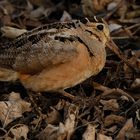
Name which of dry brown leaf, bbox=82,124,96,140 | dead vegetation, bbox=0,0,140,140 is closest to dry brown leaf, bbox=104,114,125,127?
dead vegetation, bbox=0,0,140,140

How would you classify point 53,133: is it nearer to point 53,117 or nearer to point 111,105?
point 53,117

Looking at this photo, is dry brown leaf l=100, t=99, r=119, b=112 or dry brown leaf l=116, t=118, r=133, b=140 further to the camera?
dry brown leaf l=100, t=99, r=119, b=112

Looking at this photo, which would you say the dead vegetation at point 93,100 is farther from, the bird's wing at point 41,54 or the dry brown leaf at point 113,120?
the bird's wing at point 41,54

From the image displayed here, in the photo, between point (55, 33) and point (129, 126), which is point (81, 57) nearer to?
point (55, 33)

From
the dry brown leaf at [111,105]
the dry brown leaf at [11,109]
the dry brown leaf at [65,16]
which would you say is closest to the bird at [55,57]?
the dry brown leaf at [11,109]

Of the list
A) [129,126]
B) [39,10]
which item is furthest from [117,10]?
[129,126]

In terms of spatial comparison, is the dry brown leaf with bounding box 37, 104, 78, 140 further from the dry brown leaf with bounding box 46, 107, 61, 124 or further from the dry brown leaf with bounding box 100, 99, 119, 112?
the dry brown leaf with bounding box 100, 99, 119, 112

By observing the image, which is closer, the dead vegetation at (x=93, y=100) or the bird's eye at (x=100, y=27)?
the dead vegetation at (x=93, y=100)

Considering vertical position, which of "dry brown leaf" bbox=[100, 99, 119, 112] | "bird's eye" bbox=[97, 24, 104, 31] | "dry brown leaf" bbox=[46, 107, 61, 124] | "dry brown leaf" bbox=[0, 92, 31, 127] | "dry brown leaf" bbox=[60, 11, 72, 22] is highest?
"bird's eye" bbox=[97, 24, 104, 31]

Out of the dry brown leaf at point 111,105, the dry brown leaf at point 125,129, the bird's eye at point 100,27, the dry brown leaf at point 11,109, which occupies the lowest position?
the dry brown leaf at point 125,129
